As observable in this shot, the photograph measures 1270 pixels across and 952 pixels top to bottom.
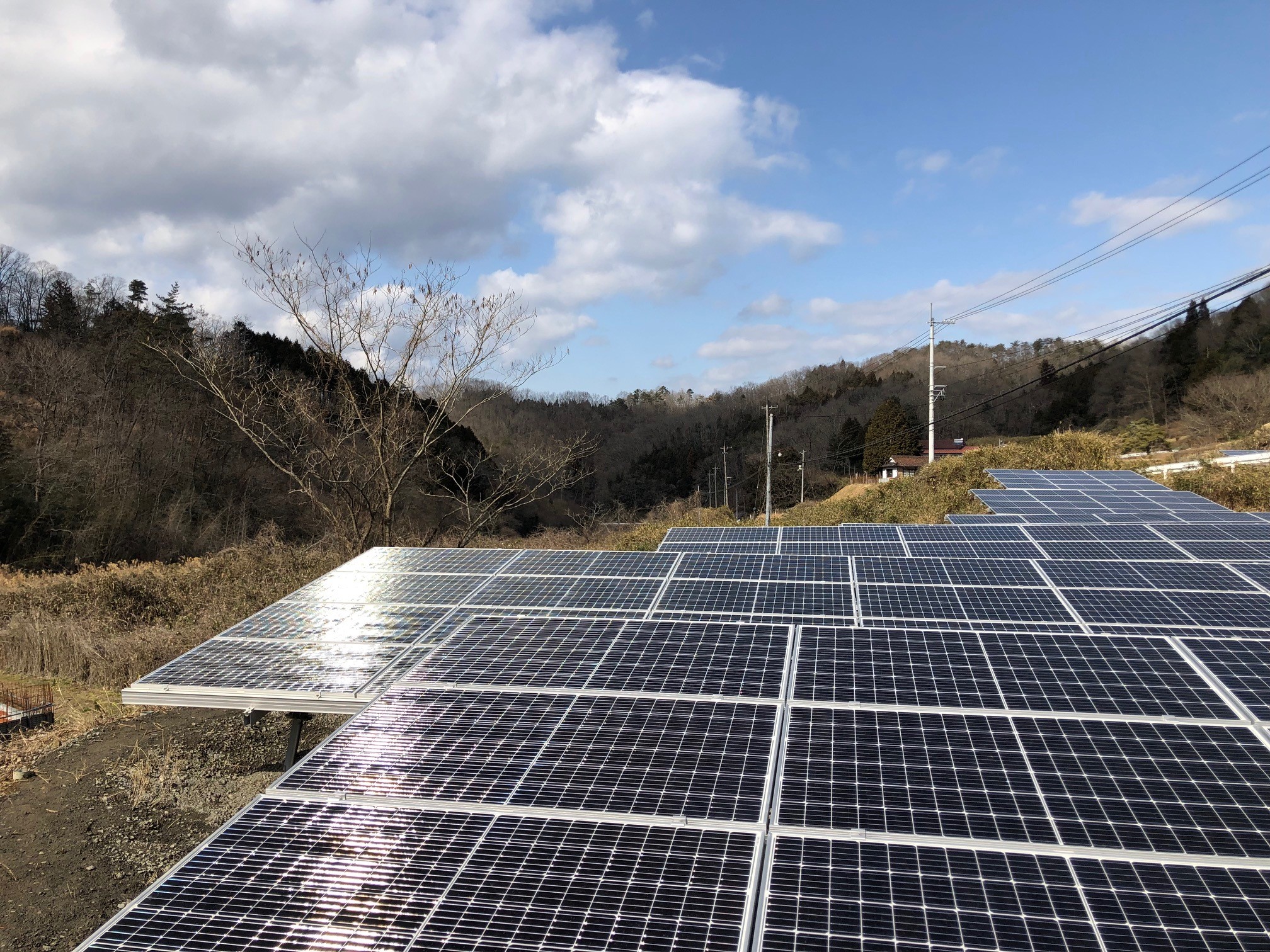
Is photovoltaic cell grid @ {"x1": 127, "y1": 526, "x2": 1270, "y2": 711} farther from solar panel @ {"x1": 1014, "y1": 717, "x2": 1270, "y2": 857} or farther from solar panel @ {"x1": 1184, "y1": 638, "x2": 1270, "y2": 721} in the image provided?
solar panel @ {"x1": 1014, "y1": 717, "x2": 1270, "y2": 857}

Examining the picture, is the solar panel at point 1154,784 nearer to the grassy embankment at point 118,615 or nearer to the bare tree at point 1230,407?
the grassy embankment at point 118,615

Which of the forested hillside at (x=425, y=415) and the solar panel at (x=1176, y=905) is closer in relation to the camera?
the solar panel at (x=1176, y=905)

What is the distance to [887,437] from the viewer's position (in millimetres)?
69375

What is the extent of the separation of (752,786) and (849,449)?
82136 mm

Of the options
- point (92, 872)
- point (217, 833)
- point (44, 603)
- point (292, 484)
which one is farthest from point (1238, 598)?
point (292, 484)

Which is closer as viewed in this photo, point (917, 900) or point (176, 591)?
Result: point (917, 900)

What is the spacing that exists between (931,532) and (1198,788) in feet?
35.8

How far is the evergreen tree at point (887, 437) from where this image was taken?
235ft

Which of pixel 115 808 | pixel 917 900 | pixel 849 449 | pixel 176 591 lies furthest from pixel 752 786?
pixel 849 449

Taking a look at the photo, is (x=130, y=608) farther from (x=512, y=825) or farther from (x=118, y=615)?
(x=512, y=825)

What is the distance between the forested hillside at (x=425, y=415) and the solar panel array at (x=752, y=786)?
1403cm

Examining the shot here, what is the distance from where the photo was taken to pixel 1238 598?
346 inches

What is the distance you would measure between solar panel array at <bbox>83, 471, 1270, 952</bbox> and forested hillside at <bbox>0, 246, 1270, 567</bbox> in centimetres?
1403

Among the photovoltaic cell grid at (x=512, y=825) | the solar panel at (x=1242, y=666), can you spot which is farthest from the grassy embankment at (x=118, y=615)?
the solar panel at (x=1242, y=666)
